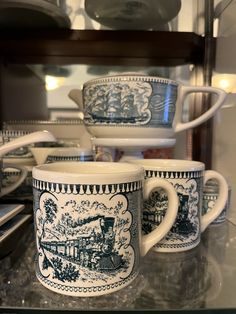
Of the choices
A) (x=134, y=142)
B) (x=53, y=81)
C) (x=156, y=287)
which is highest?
(x=53, y=81)

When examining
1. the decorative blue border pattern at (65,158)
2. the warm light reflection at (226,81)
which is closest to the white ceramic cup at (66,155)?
the decorative blue border pattern at (65,158)

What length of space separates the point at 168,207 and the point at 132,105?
0.15 meters

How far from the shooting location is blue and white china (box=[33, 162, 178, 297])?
10.3 inches

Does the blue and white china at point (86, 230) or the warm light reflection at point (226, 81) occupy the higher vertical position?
the warm light reflection at point (226, 81)

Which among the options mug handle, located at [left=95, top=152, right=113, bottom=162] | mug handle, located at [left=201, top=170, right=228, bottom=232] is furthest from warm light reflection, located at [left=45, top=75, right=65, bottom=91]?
mug handle, located at [left=201, top=170, right=228, bottom=232]

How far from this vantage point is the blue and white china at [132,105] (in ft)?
1.32

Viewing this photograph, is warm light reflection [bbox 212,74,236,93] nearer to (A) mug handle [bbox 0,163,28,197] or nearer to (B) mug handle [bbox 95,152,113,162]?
(B) mug handle [bbox 95,152,113,162]

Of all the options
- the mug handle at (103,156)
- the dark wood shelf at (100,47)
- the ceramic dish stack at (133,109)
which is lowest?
the mug handle at (103,156)

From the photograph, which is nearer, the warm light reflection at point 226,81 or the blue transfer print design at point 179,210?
the blue transfer print design at point 179,210

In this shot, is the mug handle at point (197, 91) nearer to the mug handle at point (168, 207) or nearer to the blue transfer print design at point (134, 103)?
the blue transfer print design at point (134, 103)

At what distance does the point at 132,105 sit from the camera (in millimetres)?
404

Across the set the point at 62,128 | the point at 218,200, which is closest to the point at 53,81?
the point at 62,128

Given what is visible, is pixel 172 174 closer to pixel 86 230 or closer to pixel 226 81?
pixel 86 230

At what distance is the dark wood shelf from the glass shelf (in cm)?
34
